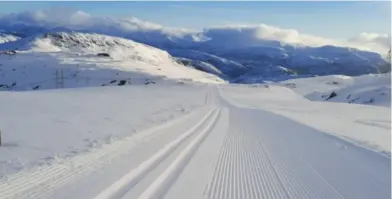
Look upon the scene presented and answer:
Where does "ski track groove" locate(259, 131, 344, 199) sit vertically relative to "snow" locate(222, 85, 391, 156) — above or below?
above

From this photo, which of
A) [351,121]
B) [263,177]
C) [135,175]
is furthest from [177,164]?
[351,121]

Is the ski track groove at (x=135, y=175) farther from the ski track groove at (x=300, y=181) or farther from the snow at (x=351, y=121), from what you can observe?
the snow at (x=351, y=121)

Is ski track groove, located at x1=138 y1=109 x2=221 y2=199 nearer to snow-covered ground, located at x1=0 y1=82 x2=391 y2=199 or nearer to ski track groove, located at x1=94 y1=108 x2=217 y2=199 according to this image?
snow-covered ground, located at x1=0 y1=82 x2=391 y2=199

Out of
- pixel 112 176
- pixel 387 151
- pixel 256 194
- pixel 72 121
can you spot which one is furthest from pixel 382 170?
Answer: pixel 72 121

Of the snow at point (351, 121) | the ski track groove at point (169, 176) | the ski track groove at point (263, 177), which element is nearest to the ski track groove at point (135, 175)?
the ski track groove at point (169, 176)

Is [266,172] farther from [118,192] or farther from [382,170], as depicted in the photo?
[118,192]

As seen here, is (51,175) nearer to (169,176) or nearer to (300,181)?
(169,176)

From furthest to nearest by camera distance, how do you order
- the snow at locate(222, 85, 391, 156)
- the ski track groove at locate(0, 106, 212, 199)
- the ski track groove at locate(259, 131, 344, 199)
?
the snow at locate(222, 85, 391, 156)
the ski track groove at locate(259, 131, 344, 199)
the ski track groove at locate(0, 106, 212, 199)

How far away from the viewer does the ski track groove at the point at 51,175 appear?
26.3 feet

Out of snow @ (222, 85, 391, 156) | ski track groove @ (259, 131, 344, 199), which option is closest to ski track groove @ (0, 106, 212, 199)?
ski track groove @ (259, 131, 344, 199)

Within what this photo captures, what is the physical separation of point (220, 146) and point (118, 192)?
7.95m

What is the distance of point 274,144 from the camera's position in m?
17.7

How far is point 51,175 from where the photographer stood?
9305 mm

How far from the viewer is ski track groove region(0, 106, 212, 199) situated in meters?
8.02
